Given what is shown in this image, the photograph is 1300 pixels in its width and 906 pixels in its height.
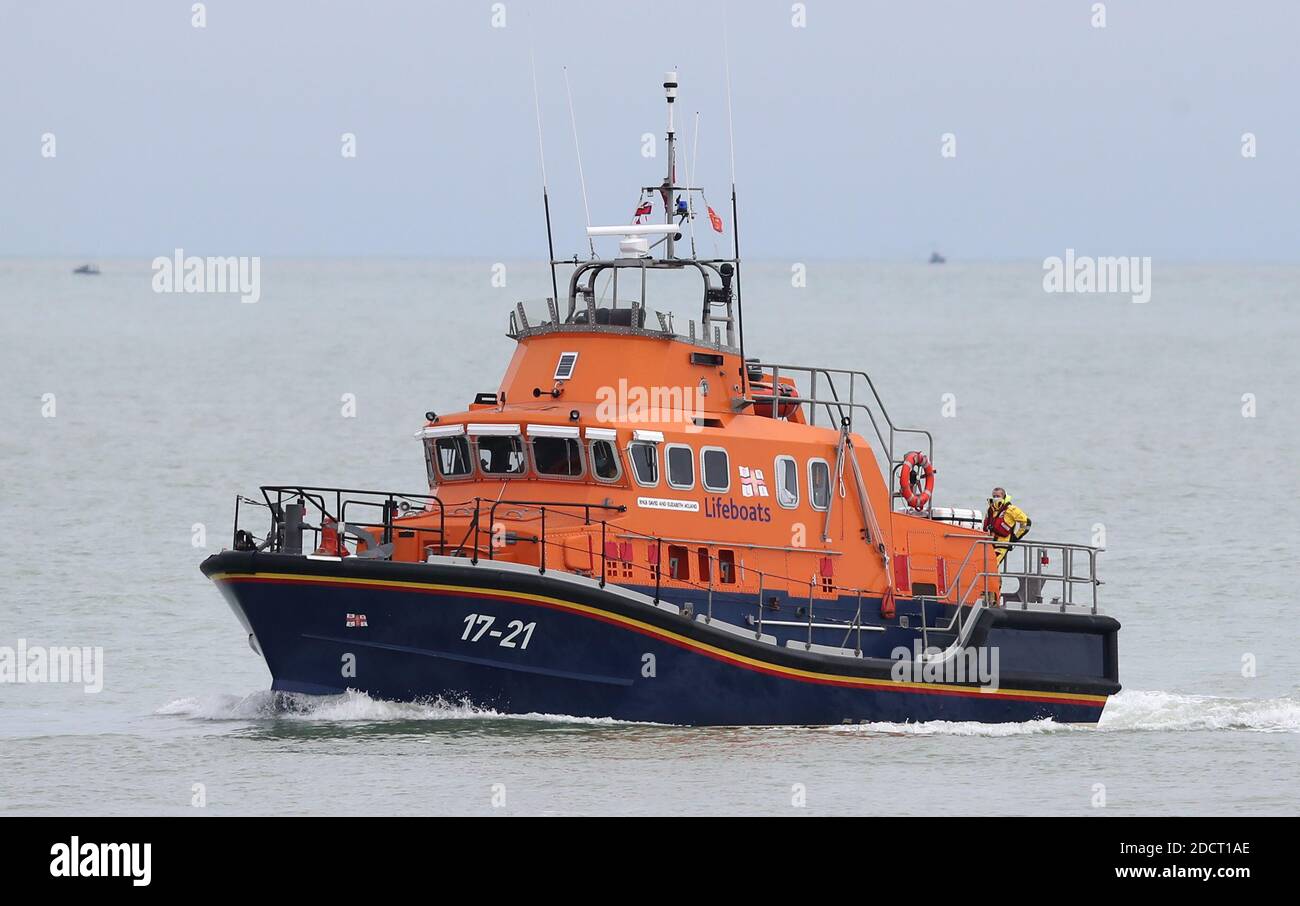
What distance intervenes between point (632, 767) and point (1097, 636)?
22.0ft

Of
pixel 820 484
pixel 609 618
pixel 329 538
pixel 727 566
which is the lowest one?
pixel 609 618

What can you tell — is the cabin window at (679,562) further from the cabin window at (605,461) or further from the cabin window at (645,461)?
the cabin window at (605,461)

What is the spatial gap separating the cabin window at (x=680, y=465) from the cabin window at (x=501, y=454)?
1.40 m

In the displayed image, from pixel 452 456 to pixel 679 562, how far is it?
8.19ft

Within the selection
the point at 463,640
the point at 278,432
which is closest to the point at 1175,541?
the point at 463,640

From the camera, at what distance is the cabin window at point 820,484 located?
22.2 meters

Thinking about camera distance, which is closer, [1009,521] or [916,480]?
[916,480]

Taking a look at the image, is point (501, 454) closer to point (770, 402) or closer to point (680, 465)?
point (680, 465)

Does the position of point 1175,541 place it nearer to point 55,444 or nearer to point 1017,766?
point 1017,766

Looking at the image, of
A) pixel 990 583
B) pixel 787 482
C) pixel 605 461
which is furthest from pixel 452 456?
pixel 990 583

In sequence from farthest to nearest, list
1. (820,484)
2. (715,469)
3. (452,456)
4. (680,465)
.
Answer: (820,484), (452,456), (715,469), (680,465)

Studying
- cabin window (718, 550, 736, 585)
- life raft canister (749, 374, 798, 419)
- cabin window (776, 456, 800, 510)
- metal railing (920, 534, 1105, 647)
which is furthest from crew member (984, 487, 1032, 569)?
cabin window (718, 550, 736, 585)

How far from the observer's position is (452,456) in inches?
864

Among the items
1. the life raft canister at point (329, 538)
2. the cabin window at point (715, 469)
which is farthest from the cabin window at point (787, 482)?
the life raft canister at point (329, 538)
